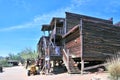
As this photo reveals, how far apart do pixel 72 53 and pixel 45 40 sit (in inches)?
287

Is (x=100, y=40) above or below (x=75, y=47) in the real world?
above

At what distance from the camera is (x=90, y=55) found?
77.8ft

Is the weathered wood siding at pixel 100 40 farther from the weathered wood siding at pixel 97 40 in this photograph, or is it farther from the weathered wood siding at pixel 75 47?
the weathered wood siding at pixel 75 47

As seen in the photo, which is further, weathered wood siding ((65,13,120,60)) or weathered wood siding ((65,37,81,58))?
weathered wood siding ((65,37,81,58))

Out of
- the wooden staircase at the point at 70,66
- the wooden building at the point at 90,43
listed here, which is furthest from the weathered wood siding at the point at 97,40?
the wooden staircase at the point at 70,66

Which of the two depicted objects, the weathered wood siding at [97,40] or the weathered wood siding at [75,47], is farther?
the weathered wood siding at [75,47]

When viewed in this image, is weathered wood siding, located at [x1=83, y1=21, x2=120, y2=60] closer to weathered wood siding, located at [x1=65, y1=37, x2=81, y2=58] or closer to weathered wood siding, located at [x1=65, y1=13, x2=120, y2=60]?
weathered wood siding, located at [x1=65, y1=13, x2=120, y2=60]

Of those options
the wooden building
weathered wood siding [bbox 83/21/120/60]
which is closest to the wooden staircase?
the wooden building

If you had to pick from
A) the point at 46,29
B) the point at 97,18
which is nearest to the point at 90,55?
the point at 97,18

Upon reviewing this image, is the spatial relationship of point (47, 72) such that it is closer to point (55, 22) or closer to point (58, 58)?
point (58, 58)

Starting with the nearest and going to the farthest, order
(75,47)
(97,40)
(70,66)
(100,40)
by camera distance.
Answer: (70,66) → (97,40) → (100,40) → (75,47)

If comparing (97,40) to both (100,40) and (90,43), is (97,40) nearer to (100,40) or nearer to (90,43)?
(100,40)

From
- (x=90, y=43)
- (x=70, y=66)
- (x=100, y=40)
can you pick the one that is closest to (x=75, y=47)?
(x=90, y=43)

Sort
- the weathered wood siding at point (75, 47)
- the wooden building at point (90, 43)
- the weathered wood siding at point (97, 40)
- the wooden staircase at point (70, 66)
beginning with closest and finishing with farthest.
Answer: the wooden staircase at point (70, 66)
the wooden building at point (90, 43)
the weathered wood siding at point (97, 40)
the weathered wood siding at point (75, 47)
